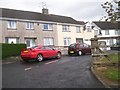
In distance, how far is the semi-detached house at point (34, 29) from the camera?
112ft

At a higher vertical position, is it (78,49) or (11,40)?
(11,40)

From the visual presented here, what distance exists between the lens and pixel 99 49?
42.9ft

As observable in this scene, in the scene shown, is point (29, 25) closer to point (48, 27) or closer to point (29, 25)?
point (29, 25)

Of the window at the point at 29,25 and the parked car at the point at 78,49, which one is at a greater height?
the window at the point at 29,25

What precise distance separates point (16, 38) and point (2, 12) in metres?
4.90

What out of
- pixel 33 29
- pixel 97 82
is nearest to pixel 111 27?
pixel 33 29

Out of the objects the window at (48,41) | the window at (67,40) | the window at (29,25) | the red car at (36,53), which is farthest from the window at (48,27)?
the red car at (36,53)

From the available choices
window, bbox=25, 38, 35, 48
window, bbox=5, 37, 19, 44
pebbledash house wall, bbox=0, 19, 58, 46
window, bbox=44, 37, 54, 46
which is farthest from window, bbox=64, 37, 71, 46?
window, bbox=5, 37, 19, 44

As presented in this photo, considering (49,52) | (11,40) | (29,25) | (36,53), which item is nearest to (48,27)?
(29,25)

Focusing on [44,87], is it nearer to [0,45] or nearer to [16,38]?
[0,45]

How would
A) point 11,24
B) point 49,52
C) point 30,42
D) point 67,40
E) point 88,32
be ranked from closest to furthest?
point 49,52
point 11,24
point 30,42
point 67,40
point 88,32

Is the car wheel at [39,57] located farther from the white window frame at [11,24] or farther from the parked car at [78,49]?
the white window frame at [11,24]

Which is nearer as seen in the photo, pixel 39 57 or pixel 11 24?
pixel 39 57

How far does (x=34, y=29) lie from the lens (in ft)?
123
